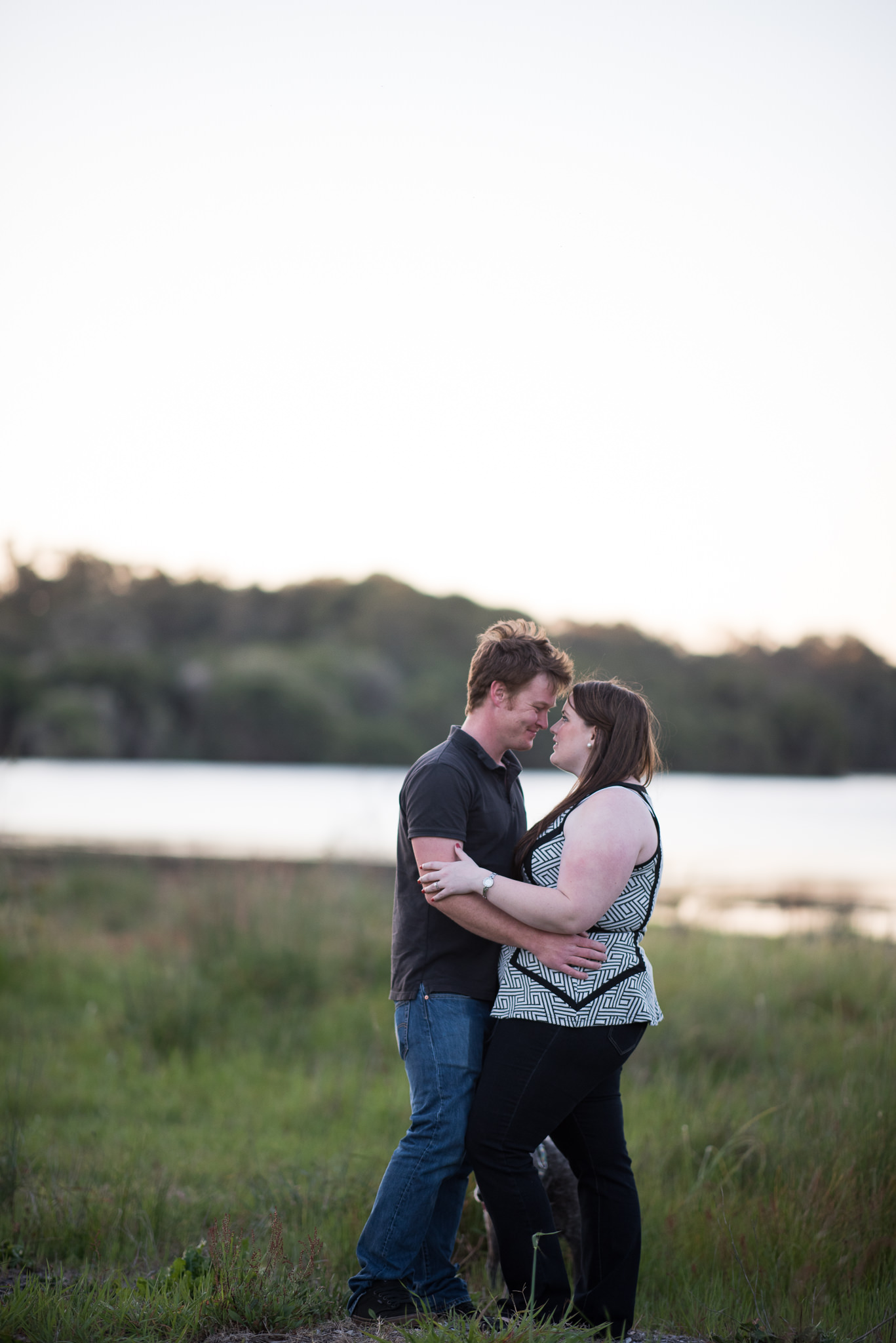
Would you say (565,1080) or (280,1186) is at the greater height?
(565,1080)

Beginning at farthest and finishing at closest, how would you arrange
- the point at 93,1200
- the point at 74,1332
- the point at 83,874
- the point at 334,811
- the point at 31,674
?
the point at 31,674
the point at 334,811
the point at 83,874
the point at 93,1200
the point at 74,1332

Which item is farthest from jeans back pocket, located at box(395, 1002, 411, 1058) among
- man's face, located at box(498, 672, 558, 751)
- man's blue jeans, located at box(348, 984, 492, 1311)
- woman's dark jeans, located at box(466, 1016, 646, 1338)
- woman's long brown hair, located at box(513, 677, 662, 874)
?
man's face, located at box(498, 672, 558, 751)

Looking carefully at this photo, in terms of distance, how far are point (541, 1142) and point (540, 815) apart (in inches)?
649

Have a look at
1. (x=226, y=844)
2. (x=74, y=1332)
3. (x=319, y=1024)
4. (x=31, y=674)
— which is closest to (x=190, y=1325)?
(x=74, y=1332)

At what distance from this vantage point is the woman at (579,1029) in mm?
3242

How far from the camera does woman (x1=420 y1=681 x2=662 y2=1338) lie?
3242 mm

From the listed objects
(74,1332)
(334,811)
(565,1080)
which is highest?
(565,1080)

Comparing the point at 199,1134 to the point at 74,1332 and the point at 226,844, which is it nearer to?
the point at 74,1332

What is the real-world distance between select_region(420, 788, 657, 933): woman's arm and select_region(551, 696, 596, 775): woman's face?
0.26m

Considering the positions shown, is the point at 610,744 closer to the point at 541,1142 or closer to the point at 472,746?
the point at 472,746

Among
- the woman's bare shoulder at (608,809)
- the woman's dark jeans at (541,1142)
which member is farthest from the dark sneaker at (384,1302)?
the woman's bare shoulder at (608,809)

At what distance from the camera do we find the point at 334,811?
38719mm

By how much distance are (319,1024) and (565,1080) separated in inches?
211

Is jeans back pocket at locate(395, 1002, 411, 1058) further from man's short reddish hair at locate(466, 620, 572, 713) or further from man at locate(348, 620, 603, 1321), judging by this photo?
man's short reddish hair at locate(466, 620, 572, 713)
